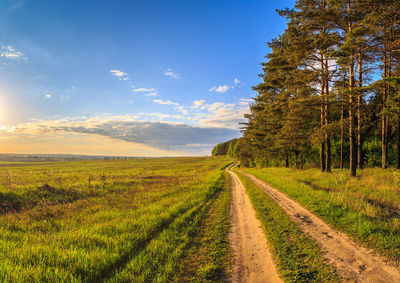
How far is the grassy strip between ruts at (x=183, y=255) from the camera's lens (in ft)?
11.6

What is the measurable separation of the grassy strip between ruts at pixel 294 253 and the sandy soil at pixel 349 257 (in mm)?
229

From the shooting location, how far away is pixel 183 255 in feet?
14.4

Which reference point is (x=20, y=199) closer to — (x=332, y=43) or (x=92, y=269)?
(x=92, y=269)

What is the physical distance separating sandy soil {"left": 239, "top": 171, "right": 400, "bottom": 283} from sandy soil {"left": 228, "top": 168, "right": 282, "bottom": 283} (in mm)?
1402

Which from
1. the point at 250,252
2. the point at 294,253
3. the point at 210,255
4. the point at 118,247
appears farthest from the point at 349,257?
the point at 118,247

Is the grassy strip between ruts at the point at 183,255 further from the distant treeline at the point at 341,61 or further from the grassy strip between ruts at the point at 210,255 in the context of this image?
the distant treeline at the point at 341,61

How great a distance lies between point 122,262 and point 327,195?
10.0m

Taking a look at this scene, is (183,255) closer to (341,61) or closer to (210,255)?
(210,255)

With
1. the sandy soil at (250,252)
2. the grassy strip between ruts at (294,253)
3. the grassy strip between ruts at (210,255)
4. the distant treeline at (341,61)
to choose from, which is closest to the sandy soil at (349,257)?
the grassy strip between ruts at (294,253)

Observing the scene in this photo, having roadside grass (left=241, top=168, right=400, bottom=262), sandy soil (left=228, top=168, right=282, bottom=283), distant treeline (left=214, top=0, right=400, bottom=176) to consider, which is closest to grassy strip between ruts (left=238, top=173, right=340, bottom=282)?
sandy soil (left=228, top=168, right=282, bottom=283)

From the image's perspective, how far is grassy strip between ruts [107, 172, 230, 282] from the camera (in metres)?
3.53

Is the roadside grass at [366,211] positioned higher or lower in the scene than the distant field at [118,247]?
higher

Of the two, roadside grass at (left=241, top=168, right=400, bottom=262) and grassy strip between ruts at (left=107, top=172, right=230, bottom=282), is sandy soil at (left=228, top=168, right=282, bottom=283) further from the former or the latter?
roadside grass at (left=241, top=168, right=400, bottom=262)

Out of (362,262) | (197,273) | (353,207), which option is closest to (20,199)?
(197,273)
